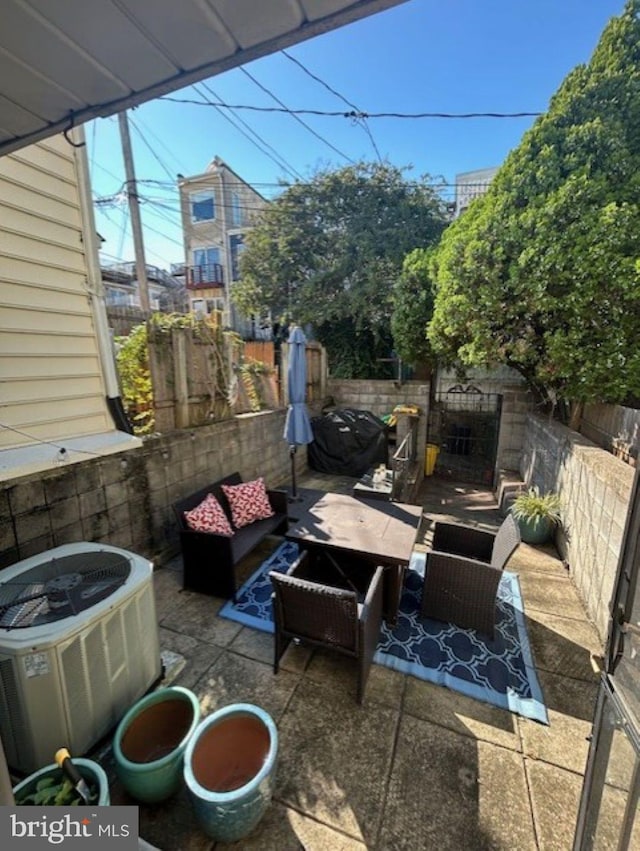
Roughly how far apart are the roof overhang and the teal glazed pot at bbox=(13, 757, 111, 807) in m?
2.65

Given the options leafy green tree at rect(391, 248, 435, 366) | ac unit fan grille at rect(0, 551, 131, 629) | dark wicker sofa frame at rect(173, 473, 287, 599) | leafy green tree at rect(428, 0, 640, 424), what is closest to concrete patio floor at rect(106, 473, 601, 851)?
dark wicker sofa frame at rect(173, 473, 287, 599)

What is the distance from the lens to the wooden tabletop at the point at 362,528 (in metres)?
3.04

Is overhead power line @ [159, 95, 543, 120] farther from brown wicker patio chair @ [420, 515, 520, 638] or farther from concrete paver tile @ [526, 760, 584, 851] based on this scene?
concrete paver tile @ [526, 760, 584, 851]

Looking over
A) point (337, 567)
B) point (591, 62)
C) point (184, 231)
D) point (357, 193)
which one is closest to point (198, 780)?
point (337, 567)

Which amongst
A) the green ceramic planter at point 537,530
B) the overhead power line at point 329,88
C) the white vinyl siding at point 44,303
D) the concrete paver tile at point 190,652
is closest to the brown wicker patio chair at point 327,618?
the concrete paver tile at point 190,652

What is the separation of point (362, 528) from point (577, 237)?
445 cm

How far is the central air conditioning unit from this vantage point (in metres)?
1.70

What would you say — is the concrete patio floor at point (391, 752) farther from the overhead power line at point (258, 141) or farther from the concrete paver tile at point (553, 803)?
the overhead power line at point (258, 141)

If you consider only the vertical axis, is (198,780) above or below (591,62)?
below

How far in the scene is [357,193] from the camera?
411 inches

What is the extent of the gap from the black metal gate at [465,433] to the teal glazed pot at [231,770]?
723cm

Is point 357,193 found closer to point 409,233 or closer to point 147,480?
point 409,233

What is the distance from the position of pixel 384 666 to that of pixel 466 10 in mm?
6777

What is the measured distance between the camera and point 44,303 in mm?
2695
